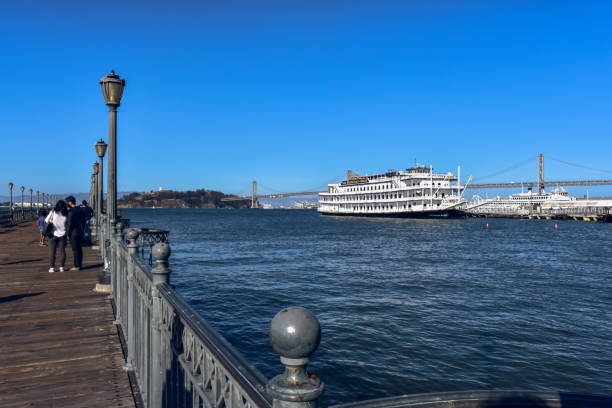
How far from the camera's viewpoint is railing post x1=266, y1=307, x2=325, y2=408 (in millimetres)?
1218

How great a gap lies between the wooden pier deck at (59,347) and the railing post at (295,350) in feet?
10.6

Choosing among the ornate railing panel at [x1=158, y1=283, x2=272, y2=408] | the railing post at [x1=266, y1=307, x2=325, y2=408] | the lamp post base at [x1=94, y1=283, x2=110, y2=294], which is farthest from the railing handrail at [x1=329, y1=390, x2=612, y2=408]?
the lamp post base at [x1=94, y1=283, x2=110, y2=294]

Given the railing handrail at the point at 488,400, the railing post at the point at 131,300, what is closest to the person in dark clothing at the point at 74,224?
the railing post at the point at 131,300

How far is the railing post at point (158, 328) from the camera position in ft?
9.89

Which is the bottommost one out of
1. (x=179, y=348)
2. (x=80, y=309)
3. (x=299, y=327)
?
(x=80, y=309)

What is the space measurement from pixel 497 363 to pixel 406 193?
88.0m

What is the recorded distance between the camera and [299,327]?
4.00 feet

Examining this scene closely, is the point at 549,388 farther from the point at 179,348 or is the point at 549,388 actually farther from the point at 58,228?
the point at 58,228

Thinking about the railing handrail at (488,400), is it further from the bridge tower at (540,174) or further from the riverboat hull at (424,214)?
the bridge tower at (540,174)

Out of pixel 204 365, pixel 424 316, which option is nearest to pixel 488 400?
pixel 204 365

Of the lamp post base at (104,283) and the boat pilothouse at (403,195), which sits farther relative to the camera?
the boat pilothouse at (403,195)

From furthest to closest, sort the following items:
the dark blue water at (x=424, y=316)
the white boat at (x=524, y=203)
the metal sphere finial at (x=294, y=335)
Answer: the white boat at (x=524, y=203), the dark blue water at (x=424, y=316), the metal sphere finial at (x=294, y=335)

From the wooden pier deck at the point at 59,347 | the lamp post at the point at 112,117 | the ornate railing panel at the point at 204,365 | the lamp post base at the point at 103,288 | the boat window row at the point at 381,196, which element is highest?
the boat window row at the point at 381,196

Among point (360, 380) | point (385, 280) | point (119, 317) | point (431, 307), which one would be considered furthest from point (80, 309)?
point (385, 280)
